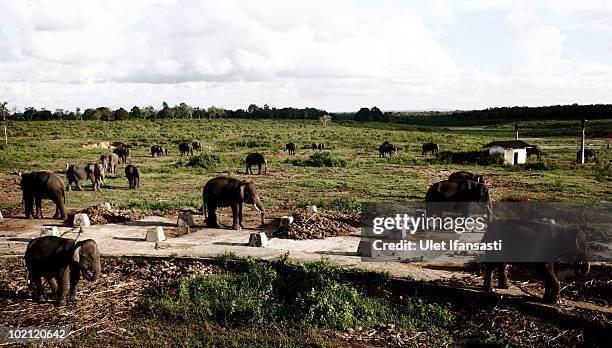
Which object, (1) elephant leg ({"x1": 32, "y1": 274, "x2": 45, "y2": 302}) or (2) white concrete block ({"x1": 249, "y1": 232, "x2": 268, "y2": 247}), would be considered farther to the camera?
(2) white concrete block ({"x1": 249, "y1": 232, "x2": 268, "y2": 247})

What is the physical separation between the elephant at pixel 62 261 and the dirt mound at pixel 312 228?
6.27 metres

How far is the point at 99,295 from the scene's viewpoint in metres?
12.6

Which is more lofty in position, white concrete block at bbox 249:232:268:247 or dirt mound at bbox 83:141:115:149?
dirt mound at bbox 83:141:115:149

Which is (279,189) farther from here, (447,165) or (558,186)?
(447,165)

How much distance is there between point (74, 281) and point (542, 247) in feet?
31.9

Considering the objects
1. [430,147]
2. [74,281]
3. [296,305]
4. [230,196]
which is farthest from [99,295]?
[430,147]

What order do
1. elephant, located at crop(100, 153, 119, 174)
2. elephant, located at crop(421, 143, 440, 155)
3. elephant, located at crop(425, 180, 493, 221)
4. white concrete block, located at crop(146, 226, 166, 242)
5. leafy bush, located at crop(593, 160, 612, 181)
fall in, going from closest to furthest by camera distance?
white concrete block, located at crop(146, 226, 166, 242) → elephant, located at crop(425, 180, 493, 221) → leafy bush, located at crop(593, 160, 612, 181) → elephant, located at crop(100, 153, 119, 174) → elephant, located at crop(421, 143, 440, 155)

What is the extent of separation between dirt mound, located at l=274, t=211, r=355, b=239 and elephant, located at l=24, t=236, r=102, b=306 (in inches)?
247

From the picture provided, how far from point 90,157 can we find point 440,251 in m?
35.7

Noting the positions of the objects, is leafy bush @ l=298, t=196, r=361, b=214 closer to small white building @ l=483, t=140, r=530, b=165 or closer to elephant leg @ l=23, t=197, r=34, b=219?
elephant leg @ l=23, t=197, r=34, b=219

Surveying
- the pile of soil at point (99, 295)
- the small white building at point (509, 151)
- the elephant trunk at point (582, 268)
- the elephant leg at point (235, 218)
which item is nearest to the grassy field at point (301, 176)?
the small white building at point (509, 151)

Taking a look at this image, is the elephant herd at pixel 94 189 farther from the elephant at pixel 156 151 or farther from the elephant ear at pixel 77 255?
the elephant at pixel 156 151

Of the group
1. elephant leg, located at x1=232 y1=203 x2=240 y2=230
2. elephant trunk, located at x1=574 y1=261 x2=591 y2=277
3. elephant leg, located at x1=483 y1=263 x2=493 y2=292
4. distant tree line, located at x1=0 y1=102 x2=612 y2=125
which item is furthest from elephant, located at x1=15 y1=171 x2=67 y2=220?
distant tree line, located at x1=0 y1=102 x2=612 y2=125

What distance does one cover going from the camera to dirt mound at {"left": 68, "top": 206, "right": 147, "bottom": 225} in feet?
61.8
